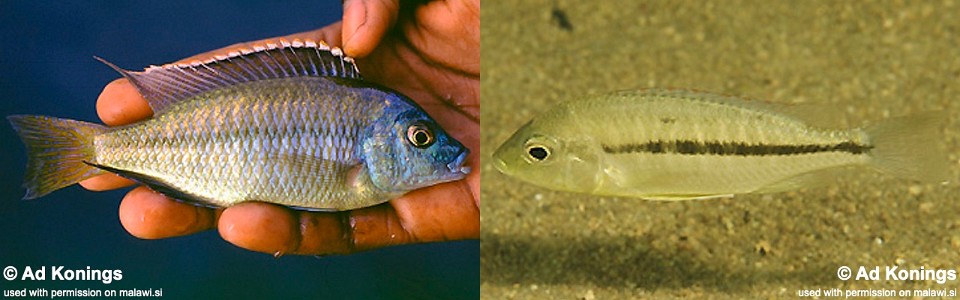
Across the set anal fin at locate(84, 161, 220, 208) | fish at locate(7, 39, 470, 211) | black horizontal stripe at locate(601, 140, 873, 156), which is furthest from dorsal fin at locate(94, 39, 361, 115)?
black horizontal stripe at locate(601, 140, 873, 156)

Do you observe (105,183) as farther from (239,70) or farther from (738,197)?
(738,197)

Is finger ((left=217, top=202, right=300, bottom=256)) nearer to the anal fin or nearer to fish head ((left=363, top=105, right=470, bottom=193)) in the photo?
the anal fin

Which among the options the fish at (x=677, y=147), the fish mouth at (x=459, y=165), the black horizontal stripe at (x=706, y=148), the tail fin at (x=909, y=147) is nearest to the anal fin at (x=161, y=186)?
the fish mouth at (x=459, y=165)

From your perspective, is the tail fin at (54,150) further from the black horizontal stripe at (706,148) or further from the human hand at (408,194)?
the black horizontal stripe at (706,148)

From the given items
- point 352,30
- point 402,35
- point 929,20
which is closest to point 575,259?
point 402,35

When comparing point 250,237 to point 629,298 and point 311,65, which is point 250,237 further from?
point 629,298
